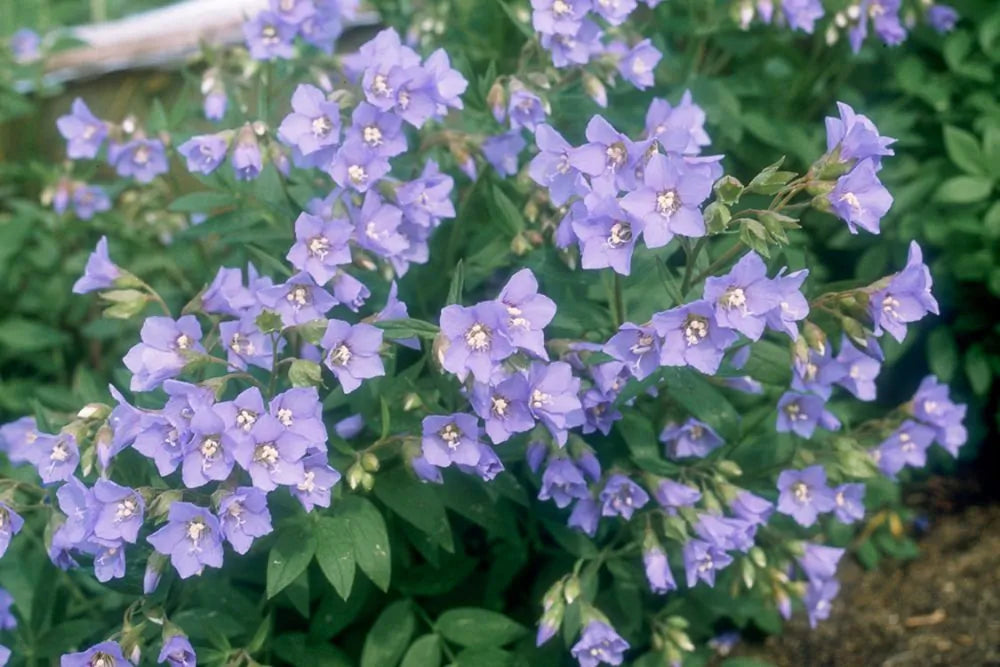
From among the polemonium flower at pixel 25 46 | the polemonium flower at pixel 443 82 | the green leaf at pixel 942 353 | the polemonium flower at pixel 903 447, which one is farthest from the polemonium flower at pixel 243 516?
the polemonium flower at pixel 25 46

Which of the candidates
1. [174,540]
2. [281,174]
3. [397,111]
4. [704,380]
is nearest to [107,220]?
[281,174]

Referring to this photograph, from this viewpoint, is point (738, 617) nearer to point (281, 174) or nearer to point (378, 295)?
point (378, 295)

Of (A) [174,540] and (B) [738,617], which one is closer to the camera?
(A) [174,540]

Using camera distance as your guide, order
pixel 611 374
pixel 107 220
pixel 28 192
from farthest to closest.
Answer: pixel 28 192
pixel 107 220
pixel 611 374

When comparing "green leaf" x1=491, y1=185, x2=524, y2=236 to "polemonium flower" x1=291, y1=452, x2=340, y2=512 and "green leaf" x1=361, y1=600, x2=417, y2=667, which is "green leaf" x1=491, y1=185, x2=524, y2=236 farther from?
"green leaf" x1=361, y1=600, x2=417, y2=667

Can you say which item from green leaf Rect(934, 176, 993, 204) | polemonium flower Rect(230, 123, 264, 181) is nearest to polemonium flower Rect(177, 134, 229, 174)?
polemonium flower Rect(230, 123, 264, 181)

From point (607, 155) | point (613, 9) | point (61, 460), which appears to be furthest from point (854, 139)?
point (61, 460)
